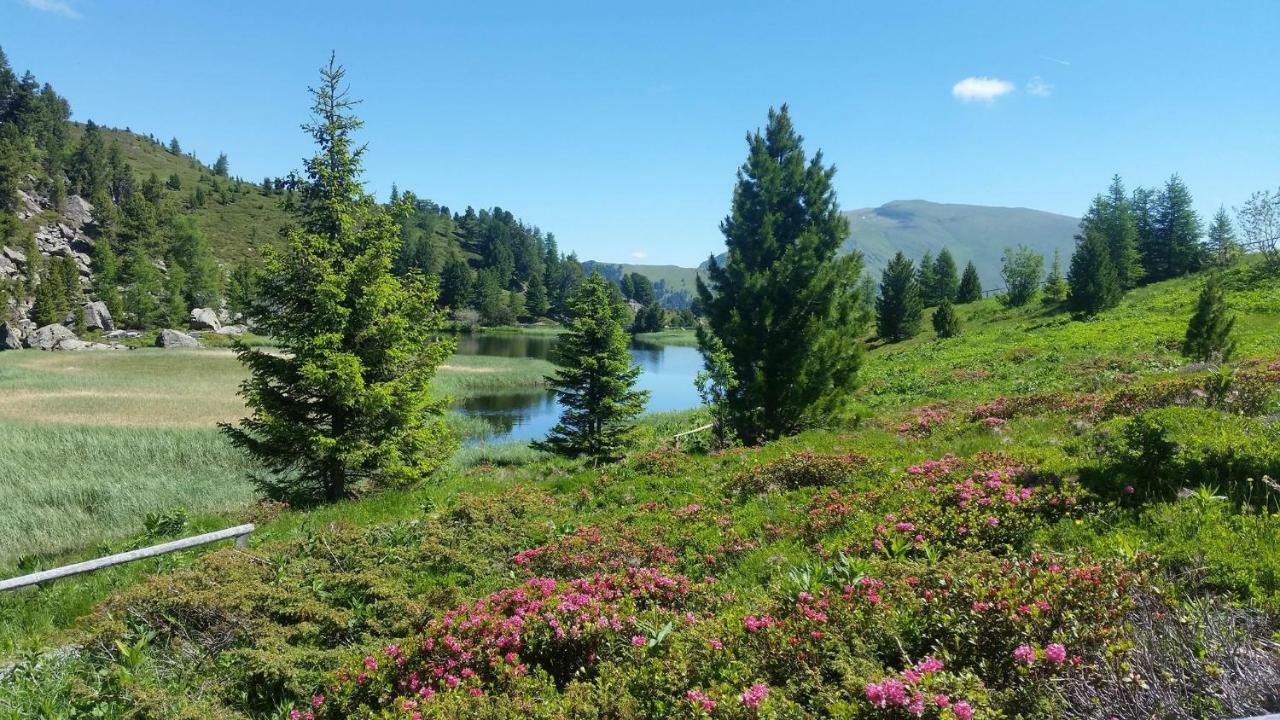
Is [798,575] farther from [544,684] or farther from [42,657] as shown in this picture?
[42,657]

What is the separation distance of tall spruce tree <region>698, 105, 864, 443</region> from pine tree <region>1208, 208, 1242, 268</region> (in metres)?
57.0

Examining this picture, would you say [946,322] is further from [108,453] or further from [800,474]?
[108,453]

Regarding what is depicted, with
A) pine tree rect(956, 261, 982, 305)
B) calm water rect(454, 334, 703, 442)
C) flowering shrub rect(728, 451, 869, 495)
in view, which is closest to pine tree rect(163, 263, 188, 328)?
calm water rect(454, 334, 703, 442)

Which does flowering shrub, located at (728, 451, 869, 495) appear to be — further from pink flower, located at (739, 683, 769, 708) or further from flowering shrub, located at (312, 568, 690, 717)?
pink flower, located at (739, 683, 769, 708)

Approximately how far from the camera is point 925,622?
13.9 feet

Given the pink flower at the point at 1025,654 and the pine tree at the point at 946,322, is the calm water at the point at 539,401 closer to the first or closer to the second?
the pink flower at the point at 1025,654

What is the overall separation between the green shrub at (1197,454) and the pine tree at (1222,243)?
208 ft

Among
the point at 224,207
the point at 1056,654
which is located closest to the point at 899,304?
the point at 1056,654

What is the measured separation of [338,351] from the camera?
44.7ft

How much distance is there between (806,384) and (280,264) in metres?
13.6

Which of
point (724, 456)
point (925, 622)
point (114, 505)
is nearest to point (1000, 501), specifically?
point (925, 622)

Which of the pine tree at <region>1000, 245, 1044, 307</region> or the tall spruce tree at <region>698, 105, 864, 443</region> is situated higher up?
the pine tree at <region>1000, 245, 1044, 307</region>

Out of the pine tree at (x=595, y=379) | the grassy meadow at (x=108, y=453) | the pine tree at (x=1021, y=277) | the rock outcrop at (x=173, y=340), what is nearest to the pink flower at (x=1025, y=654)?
the grassy meadow at (x=108, y=453)

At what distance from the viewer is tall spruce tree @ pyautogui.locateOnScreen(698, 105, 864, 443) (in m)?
15.9
